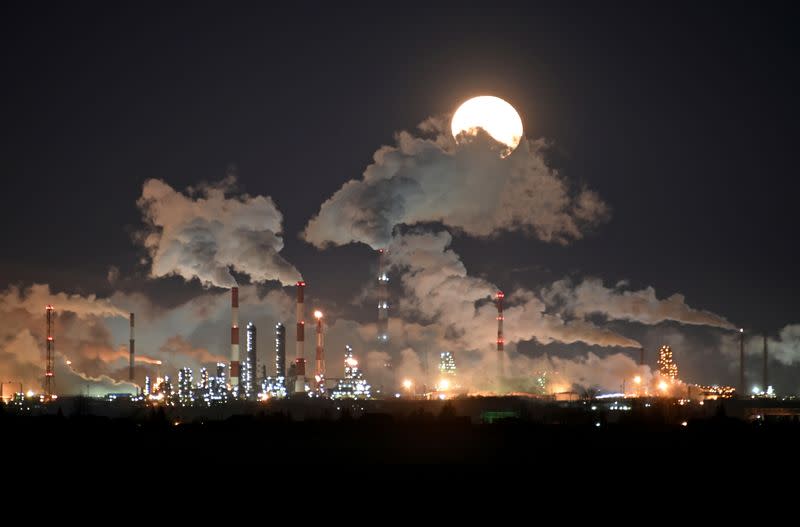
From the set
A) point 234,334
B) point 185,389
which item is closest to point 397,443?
point 234,334

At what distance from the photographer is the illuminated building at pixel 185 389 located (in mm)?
177900

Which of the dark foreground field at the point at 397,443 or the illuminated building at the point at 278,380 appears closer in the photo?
the dark foreground field at the point at 397,443

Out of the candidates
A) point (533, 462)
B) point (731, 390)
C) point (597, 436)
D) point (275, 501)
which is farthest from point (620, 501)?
point (731, 390)

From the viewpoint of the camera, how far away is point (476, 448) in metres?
69.1

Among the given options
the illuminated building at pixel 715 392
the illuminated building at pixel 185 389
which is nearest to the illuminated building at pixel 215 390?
the illuminated building at pixel 185 389

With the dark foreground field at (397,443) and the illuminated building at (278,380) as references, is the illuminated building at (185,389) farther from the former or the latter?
the dark foreground field at (397,443)

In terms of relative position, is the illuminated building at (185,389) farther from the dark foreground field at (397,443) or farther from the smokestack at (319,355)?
the dark foreground field at (397,443)

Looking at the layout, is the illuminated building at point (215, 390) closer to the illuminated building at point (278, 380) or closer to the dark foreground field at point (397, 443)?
the illuminated building at point (278, 380)

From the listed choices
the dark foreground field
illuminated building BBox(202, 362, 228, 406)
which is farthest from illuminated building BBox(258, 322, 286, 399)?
the dark foreground field

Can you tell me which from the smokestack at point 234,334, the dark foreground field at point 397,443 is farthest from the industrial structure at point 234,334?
the dark foreground field at point 397,443

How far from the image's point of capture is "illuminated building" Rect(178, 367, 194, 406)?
177900 mm

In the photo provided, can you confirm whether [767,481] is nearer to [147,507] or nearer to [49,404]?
[147,507]

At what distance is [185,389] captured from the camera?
192000 mm

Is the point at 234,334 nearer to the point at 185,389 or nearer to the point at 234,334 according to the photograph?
the point at 234,334
